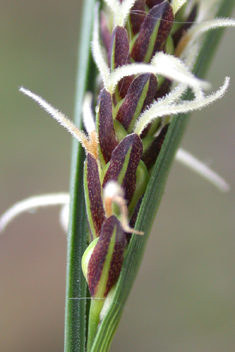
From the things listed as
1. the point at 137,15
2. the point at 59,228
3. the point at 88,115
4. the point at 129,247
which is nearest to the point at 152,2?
the point at 137,15

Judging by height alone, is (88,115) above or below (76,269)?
above

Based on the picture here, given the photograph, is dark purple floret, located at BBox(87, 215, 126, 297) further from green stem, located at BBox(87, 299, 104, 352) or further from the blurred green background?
the blurred green background

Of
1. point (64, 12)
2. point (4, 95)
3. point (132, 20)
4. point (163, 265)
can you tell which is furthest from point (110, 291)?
point (64, 12)

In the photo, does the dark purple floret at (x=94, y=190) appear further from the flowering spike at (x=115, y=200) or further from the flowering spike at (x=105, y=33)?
the flowering spike at (x=105, y=33)

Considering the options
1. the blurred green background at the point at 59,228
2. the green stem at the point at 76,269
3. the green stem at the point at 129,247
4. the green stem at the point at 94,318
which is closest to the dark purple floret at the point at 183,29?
the green stem at the point at 129,247

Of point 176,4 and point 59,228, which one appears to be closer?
point 176,4

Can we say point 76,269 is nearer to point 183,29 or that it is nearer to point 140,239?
point 140,239

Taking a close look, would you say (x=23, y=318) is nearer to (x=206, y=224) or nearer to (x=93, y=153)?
(x=206, y=224)
